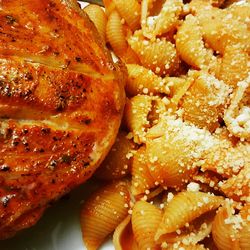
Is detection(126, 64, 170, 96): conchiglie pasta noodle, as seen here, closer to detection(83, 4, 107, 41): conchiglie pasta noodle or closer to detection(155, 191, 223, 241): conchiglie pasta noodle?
detection(83, 4, 107, 41): conchiglie pasta noodle

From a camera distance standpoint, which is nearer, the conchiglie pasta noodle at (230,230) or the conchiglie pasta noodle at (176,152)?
the conchiglie pasta noodle at (230,230)

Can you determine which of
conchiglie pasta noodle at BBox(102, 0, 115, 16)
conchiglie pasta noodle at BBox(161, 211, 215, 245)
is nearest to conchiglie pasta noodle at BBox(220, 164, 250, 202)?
conchiglie pasta noodle at BBox(161, 211, 215, 245)

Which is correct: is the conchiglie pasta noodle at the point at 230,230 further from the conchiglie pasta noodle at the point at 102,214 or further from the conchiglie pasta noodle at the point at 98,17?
the conchiglie pasta noodle at the point at 98,17

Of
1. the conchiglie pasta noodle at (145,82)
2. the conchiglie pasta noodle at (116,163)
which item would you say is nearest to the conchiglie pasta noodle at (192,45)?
the conchiglie pasta noodle at (145,82)

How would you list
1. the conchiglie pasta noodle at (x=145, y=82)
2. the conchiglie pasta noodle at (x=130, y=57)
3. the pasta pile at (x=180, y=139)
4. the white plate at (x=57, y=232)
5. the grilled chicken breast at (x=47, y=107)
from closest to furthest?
1. the grilled chicken breast at (x=47, y=107)
2. the pasta pile at (x=180, y=139)
3. the white plate at (x=57, y=232)
4. the conchiglie pasta noodle at (x=145, y=82)
5. the conchiglie pasta noodle at (x=130, y=57)

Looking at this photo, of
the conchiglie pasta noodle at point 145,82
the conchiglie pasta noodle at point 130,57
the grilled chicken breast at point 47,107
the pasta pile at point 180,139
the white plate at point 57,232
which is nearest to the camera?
the grilled chicken breast at point 47,107

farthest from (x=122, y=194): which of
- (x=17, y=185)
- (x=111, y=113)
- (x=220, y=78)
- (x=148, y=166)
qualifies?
(x=220, y=78)
